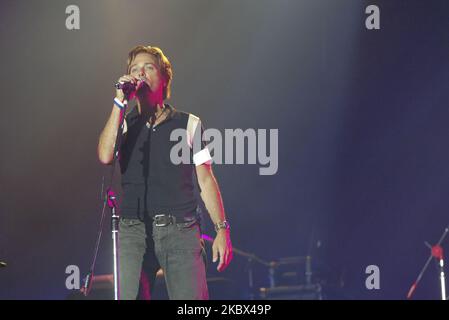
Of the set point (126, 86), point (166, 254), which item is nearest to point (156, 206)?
point (166, 254)

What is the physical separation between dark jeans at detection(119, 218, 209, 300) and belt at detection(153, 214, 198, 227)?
1cm

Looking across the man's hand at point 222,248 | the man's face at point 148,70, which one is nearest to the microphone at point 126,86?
the man's face at point 148,70

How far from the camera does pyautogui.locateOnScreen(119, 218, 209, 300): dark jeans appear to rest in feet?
11.6

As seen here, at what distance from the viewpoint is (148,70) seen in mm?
3803

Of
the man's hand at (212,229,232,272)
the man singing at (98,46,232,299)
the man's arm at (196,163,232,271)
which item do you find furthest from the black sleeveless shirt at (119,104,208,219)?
the man's hand at (212,229,232,272)

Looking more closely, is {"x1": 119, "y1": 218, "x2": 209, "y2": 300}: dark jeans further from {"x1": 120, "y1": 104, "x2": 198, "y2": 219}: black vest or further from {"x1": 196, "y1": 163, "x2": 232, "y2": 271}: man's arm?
{"x1": 196, "y1": 163, "x2": 232, "y2": 271}: man's arm

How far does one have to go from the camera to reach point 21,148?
22.4 feet

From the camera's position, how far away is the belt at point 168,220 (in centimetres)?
354

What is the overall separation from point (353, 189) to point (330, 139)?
632mm

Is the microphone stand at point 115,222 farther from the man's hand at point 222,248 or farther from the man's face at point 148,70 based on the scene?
the man's hand at point 222,248

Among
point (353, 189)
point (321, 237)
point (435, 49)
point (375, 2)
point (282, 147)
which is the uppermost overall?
point (375, 2)
